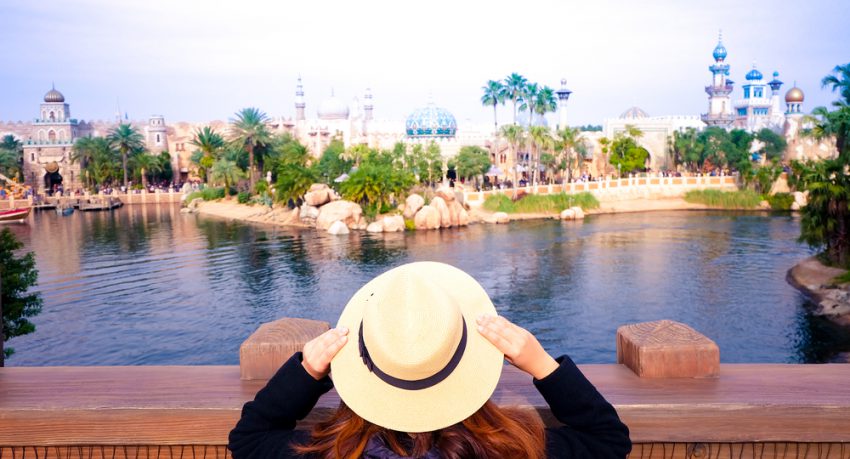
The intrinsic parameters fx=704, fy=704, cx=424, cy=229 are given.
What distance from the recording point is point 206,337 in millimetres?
16844

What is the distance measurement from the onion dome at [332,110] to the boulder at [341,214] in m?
30.7

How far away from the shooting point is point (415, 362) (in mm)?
1513

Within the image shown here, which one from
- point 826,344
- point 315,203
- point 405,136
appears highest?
point 405,136

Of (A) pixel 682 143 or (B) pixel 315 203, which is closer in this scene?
(B) pixel 315 203

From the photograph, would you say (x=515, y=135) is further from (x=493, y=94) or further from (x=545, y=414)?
(x=545, y=414)

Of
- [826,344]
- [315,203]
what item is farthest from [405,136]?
[826,344]

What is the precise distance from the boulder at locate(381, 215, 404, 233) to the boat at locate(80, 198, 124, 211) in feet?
81.2

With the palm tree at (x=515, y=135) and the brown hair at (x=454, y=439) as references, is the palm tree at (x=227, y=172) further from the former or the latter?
the brown hair at (x=454, y=439)

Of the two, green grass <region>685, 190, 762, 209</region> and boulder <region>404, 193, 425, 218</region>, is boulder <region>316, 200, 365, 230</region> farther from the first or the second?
green grass <region>685, 190, 762, 209</region>

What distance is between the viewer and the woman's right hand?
1.70 meters

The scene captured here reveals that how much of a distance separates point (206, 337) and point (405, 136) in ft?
130

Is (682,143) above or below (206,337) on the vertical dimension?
above

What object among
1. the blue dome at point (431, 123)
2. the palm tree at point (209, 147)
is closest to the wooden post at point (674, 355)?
the blue dome at point (431, 123)

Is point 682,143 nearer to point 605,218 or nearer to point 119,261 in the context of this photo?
point 605,218
